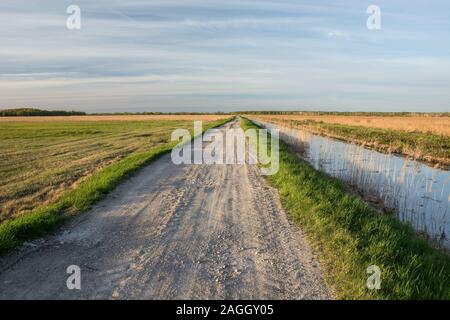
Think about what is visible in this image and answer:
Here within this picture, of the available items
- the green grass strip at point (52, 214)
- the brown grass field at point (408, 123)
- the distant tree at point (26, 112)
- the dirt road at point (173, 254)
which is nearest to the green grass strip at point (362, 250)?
the dirt road at point (173, 254)

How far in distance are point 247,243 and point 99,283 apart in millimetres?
2586

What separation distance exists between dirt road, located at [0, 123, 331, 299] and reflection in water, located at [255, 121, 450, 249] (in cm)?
358

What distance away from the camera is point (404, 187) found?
43.7 feet

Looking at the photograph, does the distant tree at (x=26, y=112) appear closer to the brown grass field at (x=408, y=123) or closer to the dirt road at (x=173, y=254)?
the brown grass field at (x=408, y=123)

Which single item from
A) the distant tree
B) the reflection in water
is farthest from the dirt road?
the distant tree

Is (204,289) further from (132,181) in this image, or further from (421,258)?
(132,181)

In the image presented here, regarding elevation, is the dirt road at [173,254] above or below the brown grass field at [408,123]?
below

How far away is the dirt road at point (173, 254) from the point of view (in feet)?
15.6

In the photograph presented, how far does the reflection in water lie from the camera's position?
9453mm

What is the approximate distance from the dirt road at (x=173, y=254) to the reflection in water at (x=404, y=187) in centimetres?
358

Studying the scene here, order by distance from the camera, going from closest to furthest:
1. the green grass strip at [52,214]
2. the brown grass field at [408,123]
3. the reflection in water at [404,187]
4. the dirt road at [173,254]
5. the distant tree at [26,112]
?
the dirt road at [173,254], the green grass strip at [52,214], the reflection in water at [404,187], the brown grass field at [408,123], the distant tree at [26,112]

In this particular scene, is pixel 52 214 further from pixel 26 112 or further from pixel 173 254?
pixel 26 112

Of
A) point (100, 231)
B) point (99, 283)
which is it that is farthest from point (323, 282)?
point (100, 231)

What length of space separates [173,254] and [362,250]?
9.83 ft
